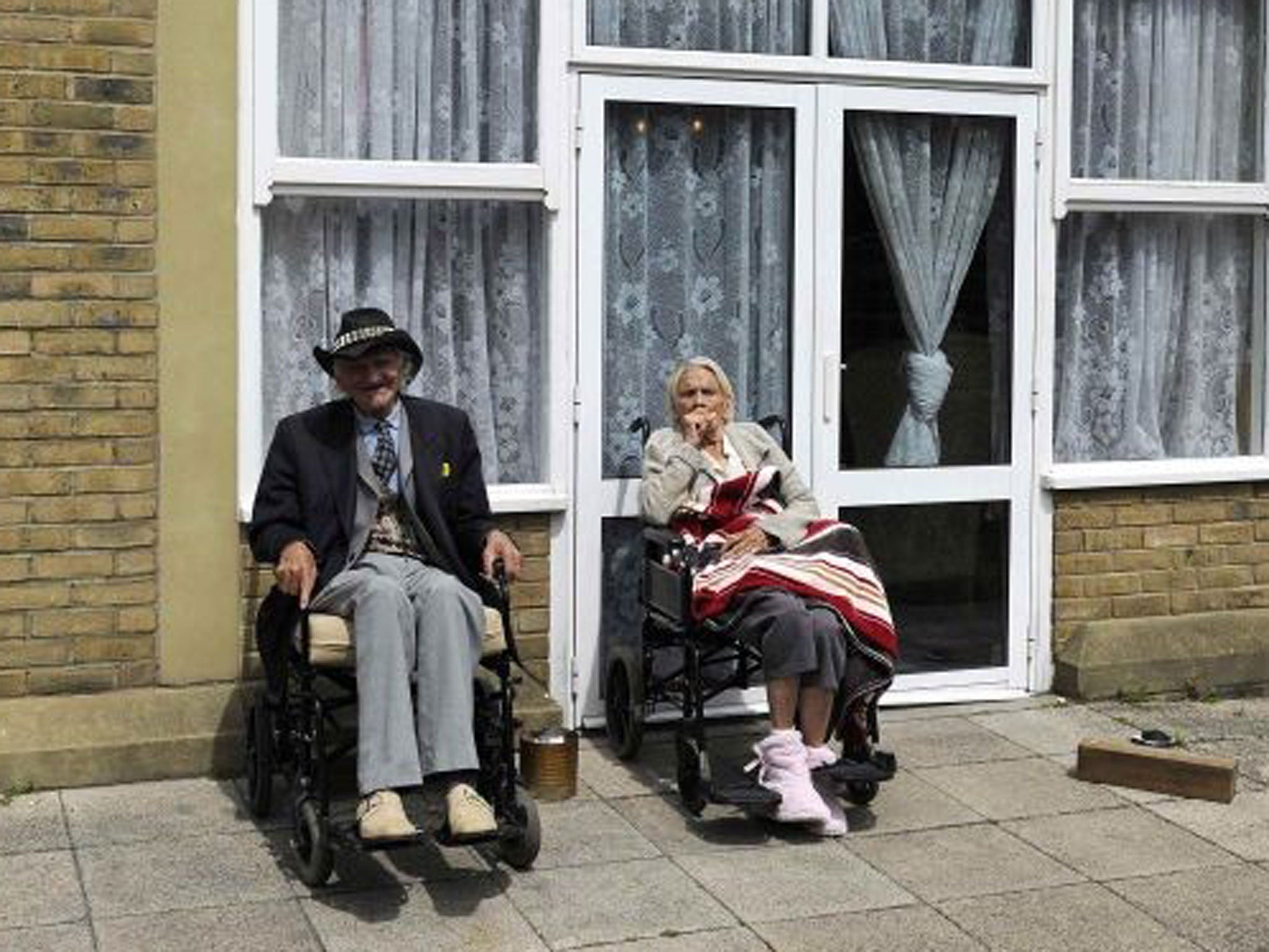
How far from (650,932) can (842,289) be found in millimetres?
2924

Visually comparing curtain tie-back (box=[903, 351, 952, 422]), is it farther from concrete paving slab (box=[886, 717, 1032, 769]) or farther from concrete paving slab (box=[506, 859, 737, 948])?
concrete paving slab (box=[506, 859, 737, 948])

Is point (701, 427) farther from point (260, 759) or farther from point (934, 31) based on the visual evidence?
point (934, 31)

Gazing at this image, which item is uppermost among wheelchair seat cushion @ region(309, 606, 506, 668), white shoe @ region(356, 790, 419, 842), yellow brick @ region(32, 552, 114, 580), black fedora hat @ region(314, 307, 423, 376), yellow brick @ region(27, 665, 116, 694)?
black fedora hat @ region(314, 307, 423, 376)

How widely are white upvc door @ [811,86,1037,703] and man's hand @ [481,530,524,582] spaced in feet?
5.84

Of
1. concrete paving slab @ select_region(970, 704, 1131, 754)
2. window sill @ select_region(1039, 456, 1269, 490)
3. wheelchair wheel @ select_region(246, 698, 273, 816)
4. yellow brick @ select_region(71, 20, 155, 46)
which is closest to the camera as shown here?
wheelchair wheel @ select_region(246, 698, 273, 816)

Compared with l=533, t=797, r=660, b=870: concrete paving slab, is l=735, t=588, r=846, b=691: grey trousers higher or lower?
higher

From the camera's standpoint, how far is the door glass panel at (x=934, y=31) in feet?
23.8

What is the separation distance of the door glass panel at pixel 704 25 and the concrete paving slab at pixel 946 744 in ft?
7.74

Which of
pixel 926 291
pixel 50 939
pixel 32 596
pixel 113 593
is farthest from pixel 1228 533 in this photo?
pixel 50 939

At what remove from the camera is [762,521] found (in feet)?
20.9

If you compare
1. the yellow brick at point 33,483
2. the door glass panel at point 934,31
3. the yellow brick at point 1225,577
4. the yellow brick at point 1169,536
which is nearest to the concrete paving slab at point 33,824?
the yellow brick at point 33,483

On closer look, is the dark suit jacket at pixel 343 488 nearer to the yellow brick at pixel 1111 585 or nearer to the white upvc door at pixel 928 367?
the white upvc door at pixel 928 367

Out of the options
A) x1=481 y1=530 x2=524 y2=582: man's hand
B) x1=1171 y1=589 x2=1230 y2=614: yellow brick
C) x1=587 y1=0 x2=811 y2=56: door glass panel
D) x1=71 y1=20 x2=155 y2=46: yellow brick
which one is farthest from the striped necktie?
x1=1171 y1=589 x2=1230 y2=614: yellow brick

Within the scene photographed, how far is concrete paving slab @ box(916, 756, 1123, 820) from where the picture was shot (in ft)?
20.5
